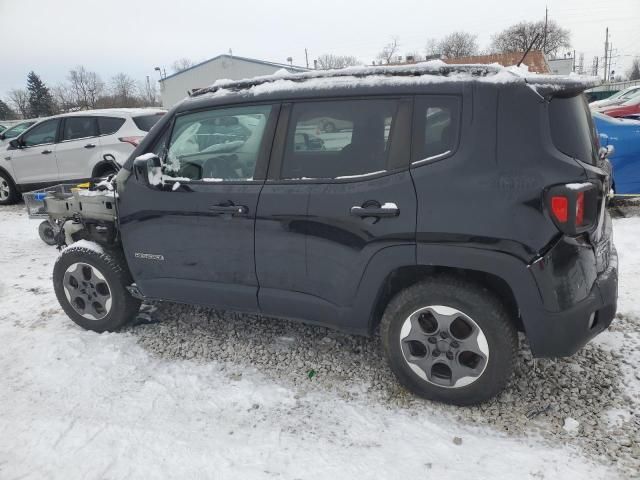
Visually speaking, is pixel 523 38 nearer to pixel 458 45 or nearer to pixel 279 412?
pixel 458 45

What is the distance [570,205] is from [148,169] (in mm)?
2546

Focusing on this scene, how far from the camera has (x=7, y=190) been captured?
31.4 feet

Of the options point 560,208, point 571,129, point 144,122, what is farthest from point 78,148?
point 560,208

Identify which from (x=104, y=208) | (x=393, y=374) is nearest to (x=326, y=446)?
(x=393, y=374)

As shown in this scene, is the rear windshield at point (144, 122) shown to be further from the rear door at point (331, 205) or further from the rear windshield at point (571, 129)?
the rear windshield at point (571, 129)

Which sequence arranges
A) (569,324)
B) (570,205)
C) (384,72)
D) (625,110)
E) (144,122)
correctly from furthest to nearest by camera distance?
(625,110), (144,122), (384,72), (569,324), (570,205)

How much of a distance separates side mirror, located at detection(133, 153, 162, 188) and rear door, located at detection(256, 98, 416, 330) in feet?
2.76

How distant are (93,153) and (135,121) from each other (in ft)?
3.32

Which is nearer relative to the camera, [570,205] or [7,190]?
[570,205]

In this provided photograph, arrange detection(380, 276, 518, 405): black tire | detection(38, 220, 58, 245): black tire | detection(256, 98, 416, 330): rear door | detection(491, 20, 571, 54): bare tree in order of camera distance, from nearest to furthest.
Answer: detection(380, 276, 518, 405): black tire, detection(256, 98, 416, 330): rear door, detection(38, 220, 58, 245): black tire, detection(491, 20, 571, 54): bare tree

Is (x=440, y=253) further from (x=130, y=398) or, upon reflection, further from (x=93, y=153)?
(x=93, y=153)

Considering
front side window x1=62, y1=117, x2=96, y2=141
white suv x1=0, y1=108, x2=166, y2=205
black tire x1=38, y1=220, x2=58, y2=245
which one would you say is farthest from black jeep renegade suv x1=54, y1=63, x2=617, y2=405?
front side window x1=62, y1=117, x2=96, y2=141

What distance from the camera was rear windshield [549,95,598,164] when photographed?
2.40m

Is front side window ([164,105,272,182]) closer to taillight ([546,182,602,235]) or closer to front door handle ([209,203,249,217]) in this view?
front door handle ([209,203,249,217])
